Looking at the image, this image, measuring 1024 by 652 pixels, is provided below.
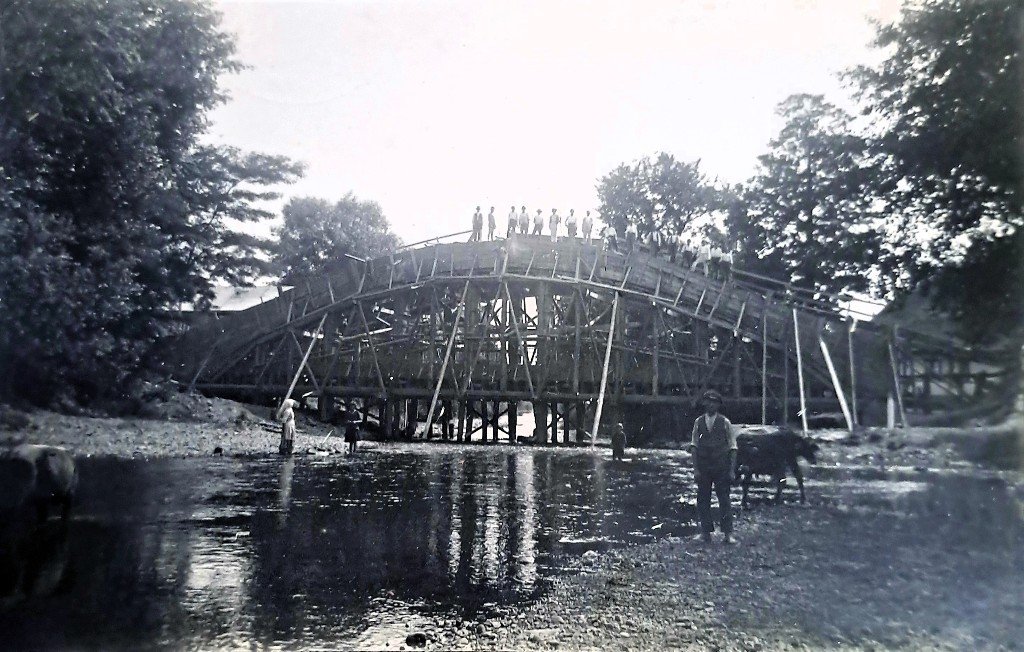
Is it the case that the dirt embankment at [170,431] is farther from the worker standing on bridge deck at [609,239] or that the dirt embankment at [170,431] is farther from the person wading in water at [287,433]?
the worker standing on bridge deck at [609,239]

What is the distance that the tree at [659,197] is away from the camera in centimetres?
1886

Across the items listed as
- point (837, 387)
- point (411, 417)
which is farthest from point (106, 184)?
point (411, 417)

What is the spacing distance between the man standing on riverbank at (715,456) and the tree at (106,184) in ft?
27.4

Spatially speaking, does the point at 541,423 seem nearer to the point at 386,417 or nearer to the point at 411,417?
the point at 386,417

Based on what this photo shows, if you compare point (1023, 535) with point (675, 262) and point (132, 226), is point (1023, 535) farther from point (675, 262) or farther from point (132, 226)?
point (132, 226)

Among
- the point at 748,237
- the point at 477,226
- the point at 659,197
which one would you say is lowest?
the point at 748,237

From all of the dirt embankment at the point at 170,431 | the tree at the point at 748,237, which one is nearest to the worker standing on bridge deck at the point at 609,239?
the tree at the point at 748,237

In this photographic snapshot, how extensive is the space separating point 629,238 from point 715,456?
13514 mm

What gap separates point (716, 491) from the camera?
7.19 meters

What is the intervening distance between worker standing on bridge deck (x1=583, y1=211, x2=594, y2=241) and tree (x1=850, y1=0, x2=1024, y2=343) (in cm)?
933

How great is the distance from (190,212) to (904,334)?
48.5 ft

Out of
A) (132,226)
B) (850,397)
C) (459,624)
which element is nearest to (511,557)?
(459,624)

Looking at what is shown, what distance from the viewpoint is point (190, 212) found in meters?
15.9

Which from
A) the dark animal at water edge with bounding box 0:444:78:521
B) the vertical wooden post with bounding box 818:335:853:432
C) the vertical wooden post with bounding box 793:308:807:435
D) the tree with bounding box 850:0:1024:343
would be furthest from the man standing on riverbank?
the dark animal at water edge with bounding box 0:444:78:521
